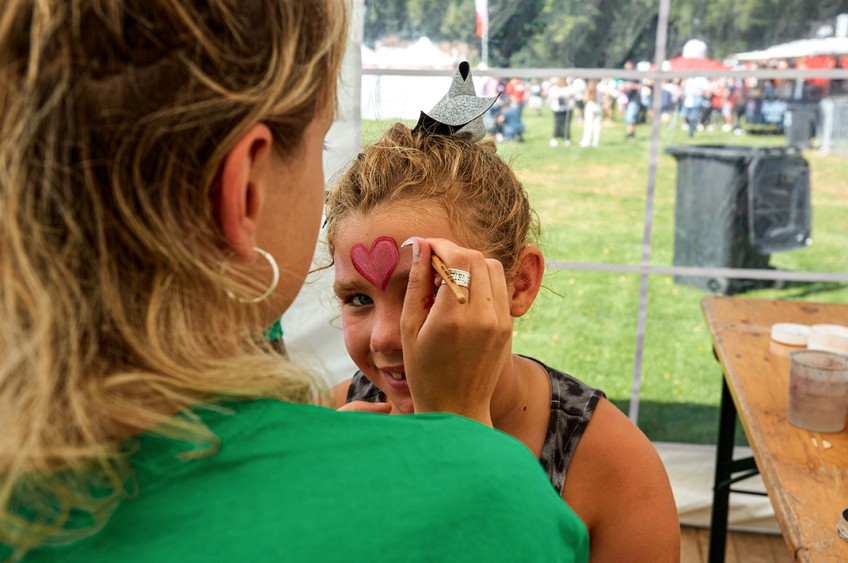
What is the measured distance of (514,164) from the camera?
1.67m

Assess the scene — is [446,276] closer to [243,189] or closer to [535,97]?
[243,189]

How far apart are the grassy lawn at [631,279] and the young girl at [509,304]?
1583mm

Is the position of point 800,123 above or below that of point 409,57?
below

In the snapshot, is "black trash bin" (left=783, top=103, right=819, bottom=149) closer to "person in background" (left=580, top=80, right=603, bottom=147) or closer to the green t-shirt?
"person in background" (left=580, top=80, right=603, bottom=147)

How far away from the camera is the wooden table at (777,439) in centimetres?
123

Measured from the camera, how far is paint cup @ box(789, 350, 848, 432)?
1561mm

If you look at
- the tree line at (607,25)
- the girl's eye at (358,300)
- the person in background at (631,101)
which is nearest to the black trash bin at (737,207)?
the person in background at (631,101)

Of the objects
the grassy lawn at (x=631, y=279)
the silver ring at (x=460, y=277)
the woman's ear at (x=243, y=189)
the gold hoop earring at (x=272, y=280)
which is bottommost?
the grassy lawn at (x=631, y=279)

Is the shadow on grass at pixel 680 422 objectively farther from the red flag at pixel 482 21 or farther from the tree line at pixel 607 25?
the red flag at pixel 482 21

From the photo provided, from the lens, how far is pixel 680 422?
11.9 feet

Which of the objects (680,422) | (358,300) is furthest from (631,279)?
(358,300)

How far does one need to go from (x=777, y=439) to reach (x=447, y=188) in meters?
0.82

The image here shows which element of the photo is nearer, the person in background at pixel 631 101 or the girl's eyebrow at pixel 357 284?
the girl's eyebrow at pixel 357 284

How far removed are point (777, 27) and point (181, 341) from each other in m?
3.29
